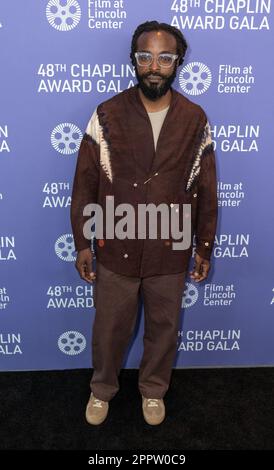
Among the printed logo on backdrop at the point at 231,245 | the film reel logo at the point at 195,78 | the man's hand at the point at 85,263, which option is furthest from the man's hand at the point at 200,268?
the film reel logo at the point at 195,78

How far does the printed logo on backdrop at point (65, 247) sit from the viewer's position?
2.08m

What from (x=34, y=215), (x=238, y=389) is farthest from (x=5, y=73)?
(x=238, y=389)

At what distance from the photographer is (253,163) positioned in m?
2.00

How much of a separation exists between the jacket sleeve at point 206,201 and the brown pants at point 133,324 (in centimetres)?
16

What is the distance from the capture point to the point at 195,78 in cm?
185

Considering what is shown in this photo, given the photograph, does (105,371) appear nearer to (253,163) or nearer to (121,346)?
(121,346)

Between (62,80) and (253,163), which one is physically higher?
(62,80)

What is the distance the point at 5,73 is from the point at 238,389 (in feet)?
5.65

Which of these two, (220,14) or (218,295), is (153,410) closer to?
(218,295)

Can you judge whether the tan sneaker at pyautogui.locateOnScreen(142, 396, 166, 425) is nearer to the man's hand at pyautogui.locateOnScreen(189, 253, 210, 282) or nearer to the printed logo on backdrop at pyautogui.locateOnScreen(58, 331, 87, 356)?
the printed logo on backdrop at pyautogui.locateOnScreen(58, 331, 87, 356)

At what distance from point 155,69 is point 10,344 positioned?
1.45 m

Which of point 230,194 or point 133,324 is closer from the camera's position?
point 133,324

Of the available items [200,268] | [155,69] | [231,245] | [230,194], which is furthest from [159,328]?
[155,69]

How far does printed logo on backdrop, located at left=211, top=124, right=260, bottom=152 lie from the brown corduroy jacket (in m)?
0.20
